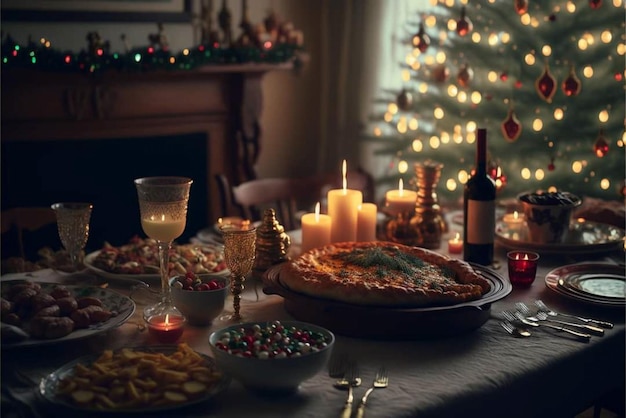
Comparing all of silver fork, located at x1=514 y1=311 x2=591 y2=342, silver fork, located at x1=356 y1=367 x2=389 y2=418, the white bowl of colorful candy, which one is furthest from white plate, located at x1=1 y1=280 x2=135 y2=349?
silver fork, located at x1=514 y1=311 x2=591 y2=342

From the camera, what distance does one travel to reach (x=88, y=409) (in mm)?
1230

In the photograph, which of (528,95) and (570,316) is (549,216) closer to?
(570,316)

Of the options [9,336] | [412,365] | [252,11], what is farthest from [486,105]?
[9,336]

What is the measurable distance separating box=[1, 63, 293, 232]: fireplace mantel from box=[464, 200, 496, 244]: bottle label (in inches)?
90.6

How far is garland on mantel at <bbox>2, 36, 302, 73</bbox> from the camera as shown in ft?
11.8

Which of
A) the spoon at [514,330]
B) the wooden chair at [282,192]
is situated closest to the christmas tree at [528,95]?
the wooden chair at [282,192]

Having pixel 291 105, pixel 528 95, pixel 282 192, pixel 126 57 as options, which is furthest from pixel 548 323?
pixel 291 105

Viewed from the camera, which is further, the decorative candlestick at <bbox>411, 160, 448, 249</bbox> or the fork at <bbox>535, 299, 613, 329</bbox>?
the decorative candlestick at <bbox>411, 160, 448, 249</bbox>

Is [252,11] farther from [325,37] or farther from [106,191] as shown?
[106,191]

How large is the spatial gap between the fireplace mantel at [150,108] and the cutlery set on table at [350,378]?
8.84 feet

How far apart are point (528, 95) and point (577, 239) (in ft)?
5.33

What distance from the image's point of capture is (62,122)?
3893 mm

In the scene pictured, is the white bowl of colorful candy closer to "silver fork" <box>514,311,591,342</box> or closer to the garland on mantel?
"silver fork" <box>514,311,591,342</box>

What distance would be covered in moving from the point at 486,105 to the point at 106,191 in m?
1.91
